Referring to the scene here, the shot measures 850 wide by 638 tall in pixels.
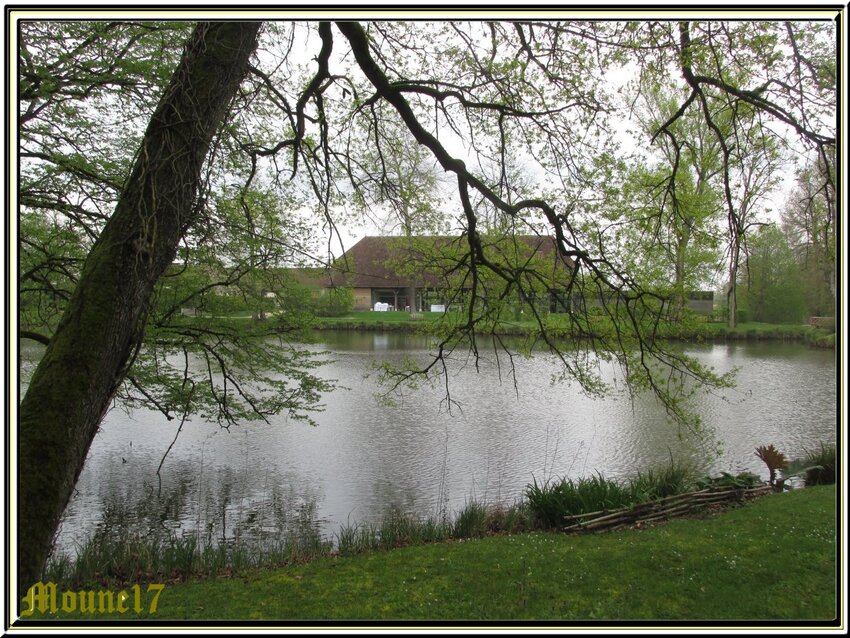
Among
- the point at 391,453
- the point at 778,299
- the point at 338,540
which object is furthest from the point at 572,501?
the point at 778,299

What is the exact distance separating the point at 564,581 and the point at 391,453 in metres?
5.63

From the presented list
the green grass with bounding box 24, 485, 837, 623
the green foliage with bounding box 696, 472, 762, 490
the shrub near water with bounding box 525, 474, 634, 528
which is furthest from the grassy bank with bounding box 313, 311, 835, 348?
the green grass with bounding box 24, 485, 837, 623

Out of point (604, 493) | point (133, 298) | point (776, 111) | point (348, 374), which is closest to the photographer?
point (133, 298)

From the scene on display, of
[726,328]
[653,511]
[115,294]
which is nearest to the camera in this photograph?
[115,294]

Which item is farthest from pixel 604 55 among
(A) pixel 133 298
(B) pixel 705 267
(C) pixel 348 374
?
(C) pixel 348 374

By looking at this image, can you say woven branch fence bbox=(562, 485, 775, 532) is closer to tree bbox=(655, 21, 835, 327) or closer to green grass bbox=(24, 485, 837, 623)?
green grass bbox=(24, 485, 837, 623)

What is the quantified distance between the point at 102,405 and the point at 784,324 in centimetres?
2488

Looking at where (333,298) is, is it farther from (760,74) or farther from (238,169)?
(760,74)

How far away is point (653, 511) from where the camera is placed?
5.86 meters

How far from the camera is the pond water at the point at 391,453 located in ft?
22.9

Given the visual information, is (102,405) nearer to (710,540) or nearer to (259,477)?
(710,540)

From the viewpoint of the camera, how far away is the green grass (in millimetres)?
3340

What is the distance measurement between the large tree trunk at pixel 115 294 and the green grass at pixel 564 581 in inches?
55.9
